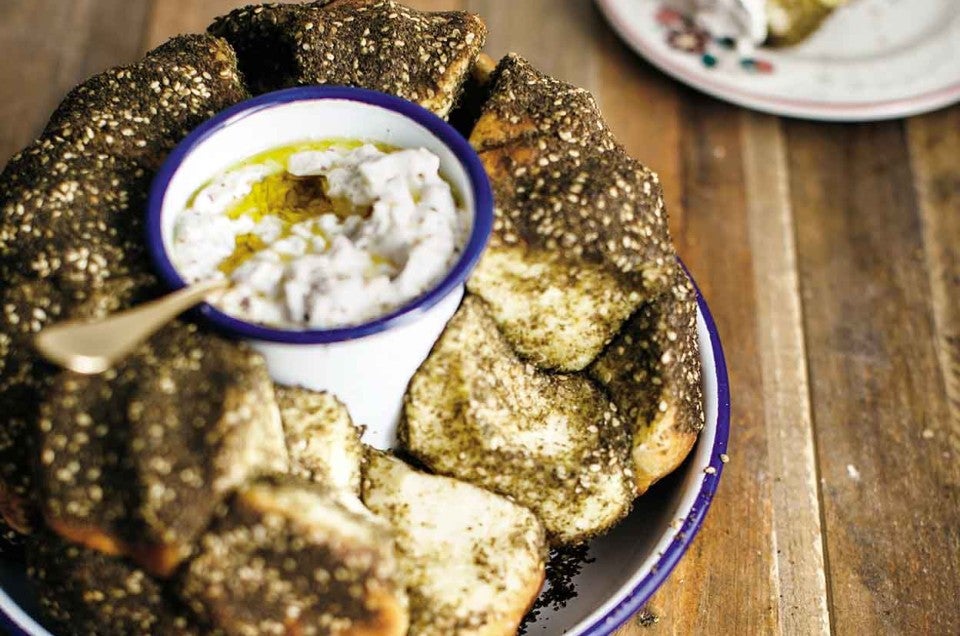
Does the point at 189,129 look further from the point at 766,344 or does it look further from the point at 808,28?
the point at 808,28

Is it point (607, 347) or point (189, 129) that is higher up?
point (189, 129)

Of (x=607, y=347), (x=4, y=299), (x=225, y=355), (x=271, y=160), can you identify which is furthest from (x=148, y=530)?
(x=607, y=347)

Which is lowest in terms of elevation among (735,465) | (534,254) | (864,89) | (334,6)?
(735,465)

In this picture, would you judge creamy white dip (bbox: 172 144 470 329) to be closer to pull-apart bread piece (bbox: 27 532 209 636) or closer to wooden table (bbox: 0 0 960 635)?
pull-apart bread piece (bbox: 27 532 209 636)

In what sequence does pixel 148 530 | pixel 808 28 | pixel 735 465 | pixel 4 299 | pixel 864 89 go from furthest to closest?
pixel 808 28
pixel 864 89
pixel 735 465
pixel 4 299
pixel 148 530

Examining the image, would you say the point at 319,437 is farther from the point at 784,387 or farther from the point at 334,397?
the point at 784,387

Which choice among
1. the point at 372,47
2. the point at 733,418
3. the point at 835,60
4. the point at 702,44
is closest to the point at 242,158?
the point at 372,47
